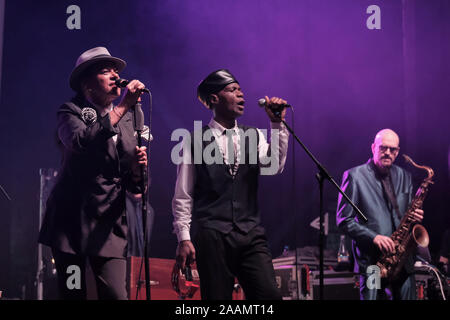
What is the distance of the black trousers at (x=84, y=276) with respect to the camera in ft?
11.1

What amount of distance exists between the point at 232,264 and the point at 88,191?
3.34 feet

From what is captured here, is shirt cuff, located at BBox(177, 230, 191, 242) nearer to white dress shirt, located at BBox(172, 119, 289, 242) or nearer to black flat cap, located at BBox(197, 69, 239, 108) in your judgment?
white dress shirt, located at BBox(172, 119, 289, 242)

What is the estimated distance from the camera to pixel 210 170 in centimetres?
352

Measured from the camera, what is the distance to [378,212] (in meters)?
5.54

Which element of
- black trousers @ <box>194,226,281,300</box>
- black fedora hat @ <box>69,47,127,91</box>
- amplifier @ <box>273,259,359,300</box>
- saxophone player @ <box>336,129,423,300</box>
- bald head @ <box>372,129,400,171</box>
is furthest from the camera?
amplifier @ <box>273,259,359,300</box>

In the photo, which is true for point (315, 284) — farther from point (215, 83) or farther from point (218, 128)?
point (215, 83)

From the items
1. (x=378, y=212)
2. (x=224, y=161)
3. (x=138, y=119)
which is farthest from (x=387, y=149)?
(x=138, y=119)

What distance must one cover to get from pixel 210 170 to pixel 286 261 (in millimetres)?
3108

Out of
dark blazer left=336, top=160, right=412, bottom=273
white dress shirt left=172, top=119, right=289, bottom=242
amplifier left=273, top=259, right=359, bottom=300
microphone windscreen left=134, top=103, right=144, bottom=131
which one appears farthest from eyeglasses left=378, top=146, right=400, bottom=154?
microphone windscreen left=134, top=103, right=144, bottom=131

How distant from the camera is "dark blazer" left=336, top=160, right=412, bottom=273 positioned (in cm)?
536

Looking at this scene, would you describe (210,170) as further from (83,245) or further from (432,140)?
(432,140)


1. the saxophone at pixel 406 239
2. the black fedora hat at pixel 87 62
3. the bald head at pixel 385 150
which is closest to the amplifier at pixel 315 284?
the saxophone at pixel 406 239

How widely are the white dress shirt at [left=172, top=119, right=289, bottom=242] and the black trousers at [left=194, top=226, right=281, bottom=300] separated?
0.67ft
